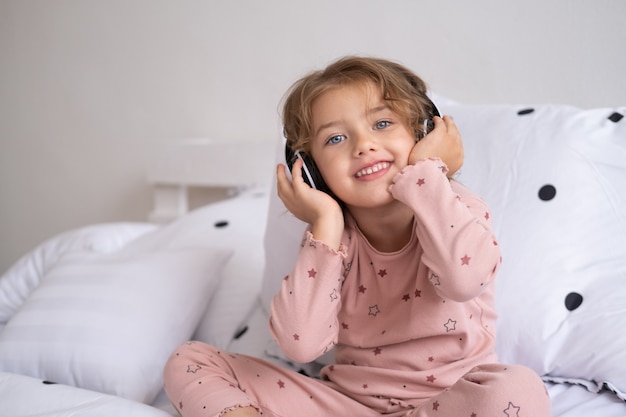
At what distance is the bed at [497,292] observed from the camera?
900 mm

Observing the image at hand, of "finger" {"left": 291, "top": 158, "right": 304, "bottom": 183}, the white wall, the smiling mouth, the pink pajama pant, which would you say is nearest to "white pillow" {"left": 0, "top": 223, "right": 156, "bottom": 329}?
the white wall

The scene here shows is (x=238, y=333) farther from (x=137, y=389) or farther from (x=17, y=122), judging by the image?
(x=17, y=122)

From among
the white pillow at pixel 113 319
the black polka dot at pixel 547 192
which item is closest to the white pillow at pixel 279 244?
the white pillow at pixel 113 319

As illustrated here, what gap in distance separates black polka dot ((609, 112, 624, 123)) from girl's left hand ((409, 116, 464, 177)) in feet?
1.07

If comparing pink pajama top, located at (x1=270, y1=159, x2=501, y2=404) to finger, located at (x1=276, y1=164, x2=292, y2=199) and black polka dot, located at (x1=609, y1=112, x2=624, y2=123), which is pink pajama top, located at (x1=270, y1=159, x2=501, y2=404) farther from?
black polka dot, located at (x1=609, y1=112, x2=624, y2=123)

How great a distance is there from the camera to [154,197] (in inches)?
84.8

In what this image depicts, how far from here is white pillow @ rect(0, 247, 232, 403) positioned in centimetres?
104

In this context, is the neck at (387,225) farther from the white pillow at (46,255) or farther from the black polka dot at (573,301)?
the white pillow at (46,255)

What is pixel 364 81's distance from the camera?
868 millimetres

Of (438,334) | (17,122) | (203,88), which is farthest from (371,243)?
(17,122)

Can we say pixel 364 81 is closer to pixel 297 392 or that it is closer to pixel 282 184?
pixel 282 184

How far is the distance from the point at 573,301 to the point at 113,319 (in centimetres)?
77

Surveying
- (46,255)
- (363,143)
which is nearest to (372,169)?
(363,143)

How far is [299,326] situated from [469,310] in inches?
9.6
